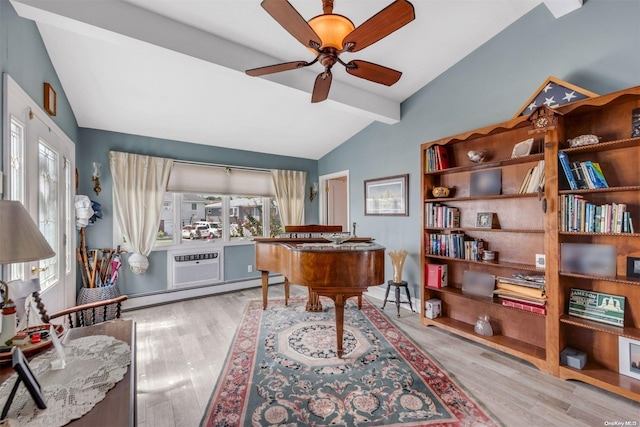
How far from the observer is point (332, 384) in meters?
2.05

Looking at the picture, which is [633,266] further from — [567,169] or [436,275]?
[436,275]

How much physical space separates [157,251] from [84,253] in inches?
31.9

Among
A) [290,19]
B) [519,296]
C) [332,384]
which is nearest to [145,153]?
[290,19]

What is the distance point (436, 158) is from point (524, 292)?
5.01 ft

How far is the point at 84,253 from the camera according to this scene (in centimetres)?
332

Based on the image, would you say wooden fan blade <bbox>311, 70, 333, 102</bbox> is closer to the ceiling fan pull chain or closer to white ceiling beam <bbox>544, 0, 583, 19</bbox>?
the ceiling fan pull chain

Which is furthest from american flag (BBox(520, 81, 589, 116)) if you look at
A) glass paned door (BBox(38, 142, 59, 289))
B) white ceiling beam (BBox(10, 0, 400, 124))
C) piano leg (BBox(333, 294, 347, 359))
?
glass paned door (BBox(38, 142, 59, 289))

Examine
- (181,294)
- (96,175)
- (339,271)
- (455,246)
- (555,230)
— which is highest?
(96,175)

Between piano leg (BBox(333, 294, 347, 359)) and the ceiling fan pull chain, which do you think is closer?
the ceiling fan pull chain

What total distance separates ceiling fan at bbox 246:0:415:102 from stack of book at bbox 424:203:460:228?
1.56 metres

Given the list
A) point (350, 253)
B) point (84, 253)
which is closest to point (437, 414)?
point (350, 253)

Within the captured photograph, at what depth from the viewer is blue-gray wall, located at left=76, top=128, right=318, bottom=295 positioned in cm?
353

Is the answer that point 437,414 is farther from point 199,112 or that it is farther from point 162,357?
point 199,112

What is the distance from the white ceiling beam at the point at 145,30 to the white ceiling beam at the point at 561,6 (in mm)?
2097
